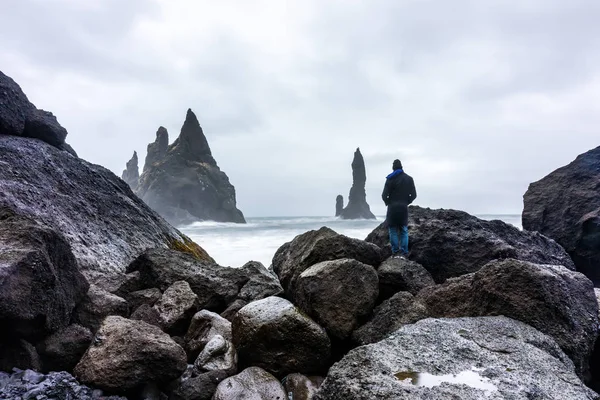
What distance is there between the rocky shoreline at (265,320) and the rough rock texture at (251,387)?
0.5 inches

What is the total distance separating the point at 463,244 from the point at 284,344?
162 inches

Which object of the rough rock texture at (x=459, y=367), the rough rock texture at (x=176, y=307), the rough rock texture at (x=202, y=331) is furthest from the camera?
the rough rock texture at (x=176, y=307)

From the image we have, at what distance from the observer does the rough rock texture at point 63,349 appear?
11.8 ft

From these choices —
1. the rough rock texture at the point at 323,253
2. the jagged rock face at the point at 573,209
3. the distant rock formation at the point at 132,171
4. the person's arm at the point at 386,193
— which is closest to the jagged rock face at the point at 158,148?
the distant rock formation at the point at 132,171

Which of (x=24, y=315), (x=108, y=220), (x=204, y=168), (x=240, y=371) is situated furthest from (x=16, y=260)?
(x=204, y=168)

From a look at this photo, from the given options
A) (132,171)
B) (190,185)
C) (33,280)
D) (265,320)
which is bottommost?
(265,320)

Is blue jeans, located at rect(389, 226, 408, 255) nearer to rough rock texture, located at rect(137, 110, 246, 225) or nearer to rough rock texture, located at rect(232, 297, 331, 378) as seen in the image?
rough rock texture, located at rect(232, 297, 331, 378)

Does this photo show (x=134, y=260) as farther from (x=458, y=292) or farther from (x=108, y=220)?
(x=458, y=292)

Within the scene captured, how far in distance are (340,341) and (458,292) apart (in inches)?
60.8

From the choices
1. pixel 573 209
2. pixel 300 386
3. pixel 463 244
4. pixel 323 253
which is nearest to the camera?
pixel 300 386

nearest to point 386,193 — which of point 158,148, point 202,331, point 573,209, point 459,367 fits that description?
point 202,331

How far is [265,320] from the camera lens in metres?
4.23

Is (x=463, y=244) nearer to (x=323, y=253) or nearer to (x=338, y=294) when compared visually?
(x=323, y=253)

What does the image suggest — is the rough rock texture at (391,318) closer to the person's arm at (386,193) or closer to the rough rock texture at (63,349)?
the rough rock texture at (63,349)
